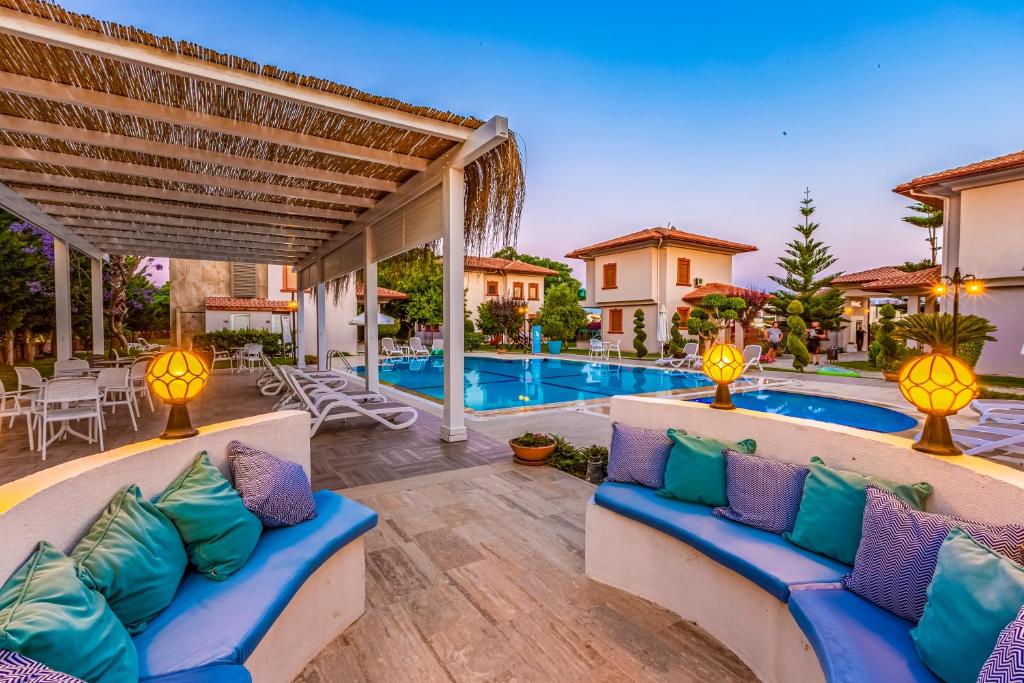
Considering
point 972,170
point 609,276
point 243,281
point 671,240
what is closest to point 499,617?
point 972,170

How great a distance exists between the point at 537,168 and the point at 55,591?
16.4 ft

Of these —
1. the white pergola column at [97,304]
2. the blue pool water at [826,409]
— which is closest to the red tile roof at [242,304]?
the white pergola column at [97,304]

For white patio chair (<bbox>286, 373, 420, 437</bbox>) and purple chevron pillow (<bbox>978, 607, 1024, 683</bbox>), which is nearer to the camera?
purple chevron pillow (<bbox>978, 607, 1024, 683</bbox>)

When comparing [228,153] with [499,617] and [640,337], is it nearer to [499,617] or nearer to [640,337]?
[499,617]

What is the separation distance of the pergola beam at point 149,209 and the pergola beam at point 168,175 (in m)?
1.36

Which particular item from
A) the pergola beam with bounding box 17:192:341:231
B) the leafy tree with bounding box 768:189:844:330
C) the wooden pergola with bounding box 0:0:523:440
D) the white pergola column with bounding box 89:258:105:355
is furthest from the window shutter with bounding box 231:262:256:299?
the leafy tree with bounding box 768:189:844:330

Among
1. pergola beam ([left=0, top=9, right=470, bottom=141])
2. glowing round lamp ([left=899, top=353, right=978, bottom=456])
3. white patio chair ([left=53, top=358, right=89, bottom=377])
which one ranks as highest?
pergola beam ([left=0, top=9, right=470, bottom=141])

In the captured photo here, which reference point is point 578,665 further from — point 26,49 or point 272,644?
point 26,49

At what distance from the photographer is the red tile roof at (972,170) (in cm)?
1115

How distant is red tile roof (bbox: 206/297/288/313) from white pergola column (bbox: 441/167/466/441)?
17774mm

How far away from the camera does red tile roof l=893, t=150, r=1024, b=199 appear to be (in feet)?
36.6

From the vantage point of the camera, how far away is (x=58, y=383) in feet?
17.0

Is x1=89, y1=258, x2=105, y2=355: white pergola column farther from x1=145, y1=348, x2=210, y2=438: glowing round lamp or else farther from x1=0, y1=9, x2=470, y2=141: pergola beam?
x1=145, y1=348, x2=210, y2=438: glowing round lamp

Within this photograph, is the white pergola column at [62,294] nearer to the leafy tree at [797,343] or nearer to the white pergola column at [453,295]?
the white pergola column at [453,295]
